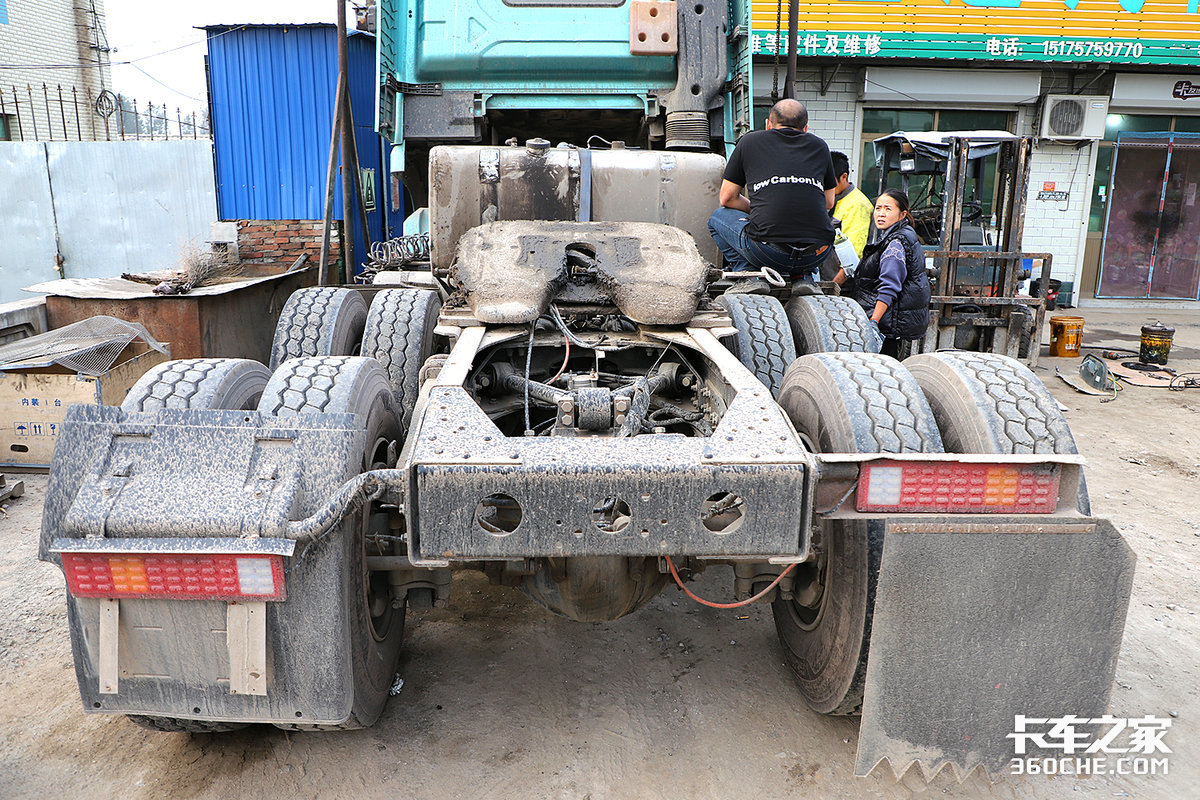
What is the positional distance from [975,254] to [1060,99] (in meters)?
5.57

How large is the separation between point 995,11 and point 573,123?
8.93 meters

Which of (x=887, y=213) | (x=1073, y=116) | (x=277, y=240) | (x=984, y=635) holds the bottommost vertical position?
(x=984, y=635)

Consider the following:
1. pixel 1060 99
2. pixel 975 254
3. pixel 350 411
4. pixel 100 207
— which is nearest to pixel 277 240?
pixel 100 207

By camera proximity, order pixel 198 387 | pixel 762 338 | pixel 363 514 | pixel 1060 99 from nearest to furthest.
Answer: pixel 363 514
pixel 198 387
pixel 762 338
pixel 1060 99

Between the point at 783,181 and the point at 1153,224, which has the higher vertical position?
the point at 783,181

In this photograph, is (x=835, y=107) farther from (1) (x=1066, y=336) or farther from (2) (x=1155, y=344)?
(2) (x=1155, y=344)

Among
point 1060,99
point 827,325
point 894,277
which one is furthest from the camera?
point 1060,99

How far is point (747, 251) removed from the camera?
186 inches

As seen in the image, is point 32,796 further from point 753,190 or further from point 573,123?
point 573,123

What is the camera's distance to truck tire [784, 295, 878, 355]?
4402 mm

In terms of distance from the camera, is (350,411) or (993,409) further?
(350,411)

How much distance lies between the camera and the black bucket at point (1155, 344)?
8898 millimetres

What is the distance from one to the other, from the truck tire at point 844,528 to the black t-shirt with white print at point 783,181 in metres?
1.88

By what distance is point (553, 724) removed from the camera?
2.87m
